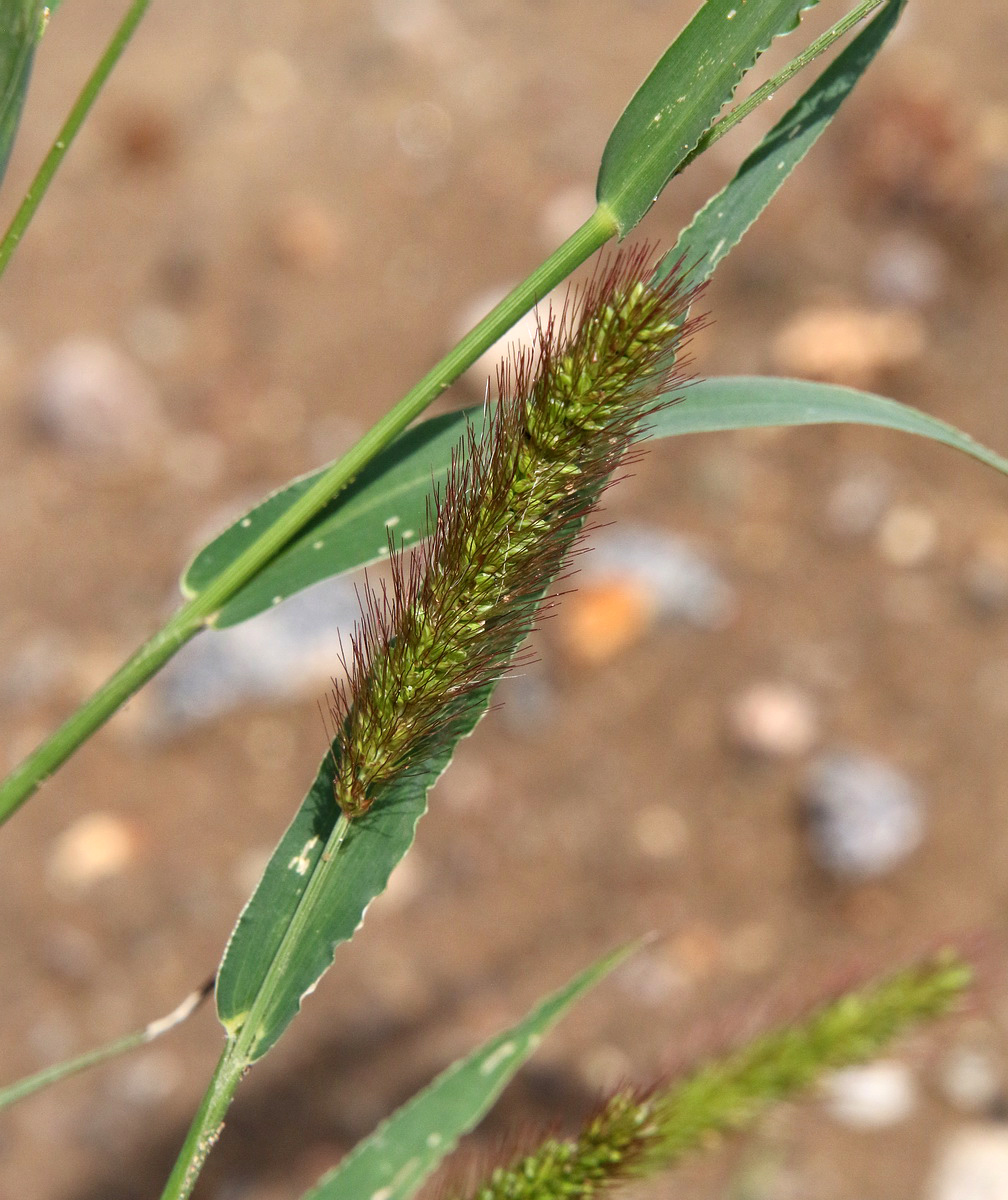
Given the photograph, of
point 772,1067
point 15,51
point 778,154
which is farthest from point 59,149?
point 772,1067

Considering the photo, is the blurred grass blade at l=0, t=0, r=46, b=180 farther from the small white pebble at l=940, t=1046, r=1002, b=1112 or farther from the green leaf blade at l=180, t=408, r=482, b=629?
the small white pebble at l=940, t=1046, r=1002, b=1112

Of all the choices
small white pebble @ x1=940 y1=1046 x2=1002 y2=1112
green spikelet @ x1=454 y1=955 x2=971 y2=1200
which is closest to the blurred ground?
small white pebble @ x1=940 y1=1046 x2=1002 y2=1112

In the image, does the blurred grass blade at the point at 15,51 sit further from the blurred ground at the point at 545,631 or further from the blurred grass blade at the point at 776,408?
the blurred ground at the point at 545,631

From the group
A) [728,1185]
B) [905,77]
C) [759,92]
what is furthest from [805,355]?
[759,92]

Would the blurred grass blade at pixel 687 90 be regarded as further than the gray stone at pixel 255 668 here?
No

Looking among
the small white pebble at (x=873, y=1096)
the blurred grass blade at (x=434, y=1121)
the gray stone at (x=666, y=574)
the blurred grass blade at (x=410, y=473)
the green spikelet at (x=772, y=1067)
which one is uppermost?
the gray stone at (x=666, y=574)

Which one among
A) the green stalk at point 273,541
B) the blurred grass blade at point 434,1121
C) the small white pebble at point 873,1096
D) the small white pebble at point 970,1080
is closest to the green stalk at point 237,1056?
the green stalk at point 273,541
